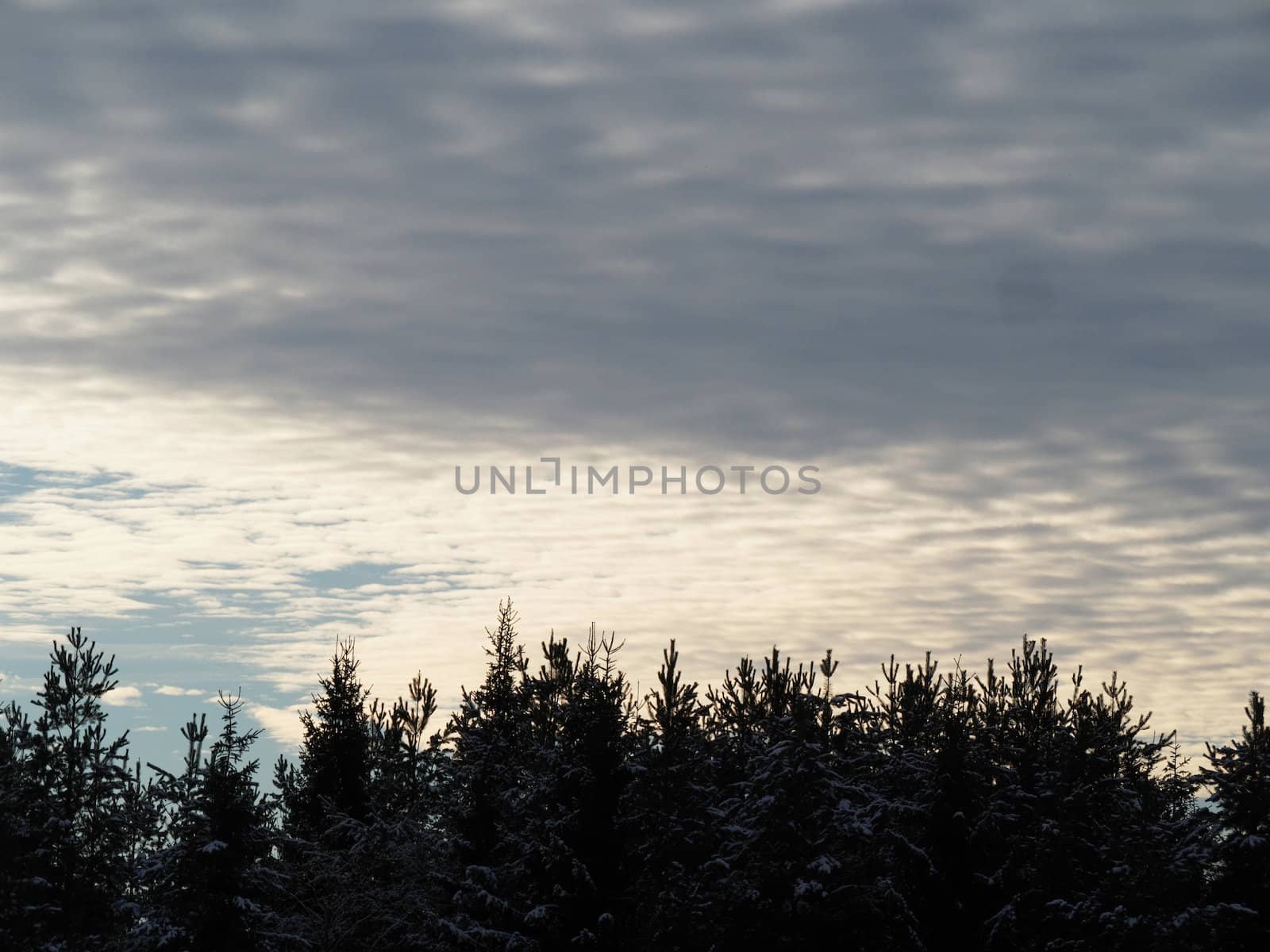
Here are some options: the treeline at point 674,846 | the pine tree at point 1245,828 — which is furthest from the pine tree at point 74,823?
the pine tree at point 1245,828

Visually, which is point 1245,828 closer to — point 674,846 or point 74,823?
point 674,846

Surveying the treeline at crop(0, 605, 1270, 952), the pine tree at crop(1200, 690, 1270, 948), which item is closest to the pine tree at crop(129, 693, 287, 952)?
the treeline at crop(0, 605, 1270, 952)

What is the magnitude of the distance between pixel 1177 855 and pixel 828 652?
1700 centimetres

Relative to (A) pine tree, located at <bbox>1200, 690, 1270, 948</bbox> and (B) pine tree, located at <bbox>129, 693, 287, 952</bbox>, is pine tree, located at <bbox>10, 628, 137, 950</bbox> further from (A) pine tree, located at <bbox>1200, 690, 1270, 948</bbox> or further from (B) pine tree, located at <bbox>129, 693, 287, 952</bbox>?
(A) pine tree, located at <bbox>1200, 690, 1270, 948</bbox>

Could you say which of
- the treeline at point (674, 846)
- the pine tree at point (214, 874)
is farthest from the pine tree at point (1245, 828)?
the pine tree at point (214, 874)

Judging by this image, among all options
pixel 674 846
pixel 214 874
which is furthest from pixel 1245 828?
pixel 214 874

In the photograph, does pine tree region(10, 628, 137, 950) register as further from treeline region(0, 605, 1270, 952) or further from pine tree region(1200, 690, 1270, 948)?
pine tree region(1200, 690, 1270, 948)

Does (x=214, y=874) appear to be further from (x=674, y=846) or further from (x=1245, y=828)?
(x=1245, y=828)

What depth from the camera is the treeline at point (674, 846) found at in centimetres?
3319

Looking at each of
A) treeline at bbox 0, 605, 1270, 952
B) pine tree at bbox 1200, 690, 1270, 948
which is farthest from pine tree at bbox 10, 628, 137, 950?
pine tree at bbox 1200, 690, 1270, 948

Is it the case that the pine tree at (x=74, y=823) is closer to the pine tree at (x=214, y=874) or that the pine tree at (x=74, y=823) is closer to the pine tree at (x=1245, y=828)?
the pine tree at (x=214, y=874)

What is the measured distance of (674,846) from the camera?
119 ft

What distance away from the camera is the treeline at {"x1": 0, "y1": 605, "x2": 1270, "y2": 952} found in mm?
33188

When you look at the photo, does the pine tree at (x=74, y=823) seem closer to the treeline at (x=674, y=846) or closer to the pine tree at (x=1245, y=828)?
the treeline at (x=674, y=846)
